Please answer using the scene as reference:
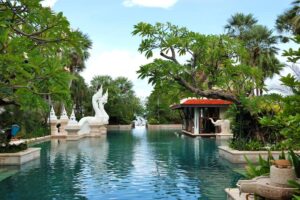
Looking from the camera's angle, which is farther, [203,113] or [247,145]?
Answer: [203,113]

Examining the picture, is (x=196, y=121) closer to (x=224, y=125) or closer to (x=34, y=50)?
(x=224, y=125)

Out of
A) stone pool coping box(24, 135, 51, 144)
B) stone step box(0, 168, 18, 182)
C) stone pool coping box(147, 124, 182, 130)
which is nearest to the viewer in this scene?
stone step box(0, 168, 18, 182)

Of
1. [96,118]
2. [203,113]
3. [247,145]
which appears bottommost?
[247,145]

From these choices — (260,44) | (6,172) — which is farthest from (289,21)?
(6,172)

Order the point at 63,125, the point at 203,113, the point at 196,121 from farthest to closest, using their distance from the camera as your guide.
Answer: the point at 203,113 < the point at 196,121 < the point at 63,125

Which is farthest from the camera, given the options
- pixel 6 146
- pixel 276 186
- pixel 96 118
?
pixel 96 118

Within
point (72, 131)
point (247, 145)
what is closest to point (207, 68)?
point (247, 145)

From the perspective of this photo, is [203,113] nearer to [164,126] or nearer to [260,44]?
[260,44]

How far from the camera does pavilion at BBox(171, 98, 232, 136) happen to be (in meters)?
35.2

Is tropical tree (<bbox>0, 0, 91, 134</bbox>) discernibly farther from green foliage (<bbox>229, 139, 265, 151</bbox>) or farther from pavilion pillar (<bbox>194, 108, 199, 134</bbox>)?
pavilion pillar (<bbox>194, 108, 199, 134</bbox>)

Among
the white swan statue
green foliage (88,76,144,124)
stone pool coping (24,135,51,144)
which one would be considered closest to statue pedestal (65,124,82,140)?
stone pool coping (24,135,51,144)

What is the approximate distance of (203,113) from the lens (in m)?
37.5

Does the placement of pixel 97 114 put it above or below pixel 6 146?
above

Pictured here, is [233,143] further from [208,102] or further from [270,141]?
[208,102]
